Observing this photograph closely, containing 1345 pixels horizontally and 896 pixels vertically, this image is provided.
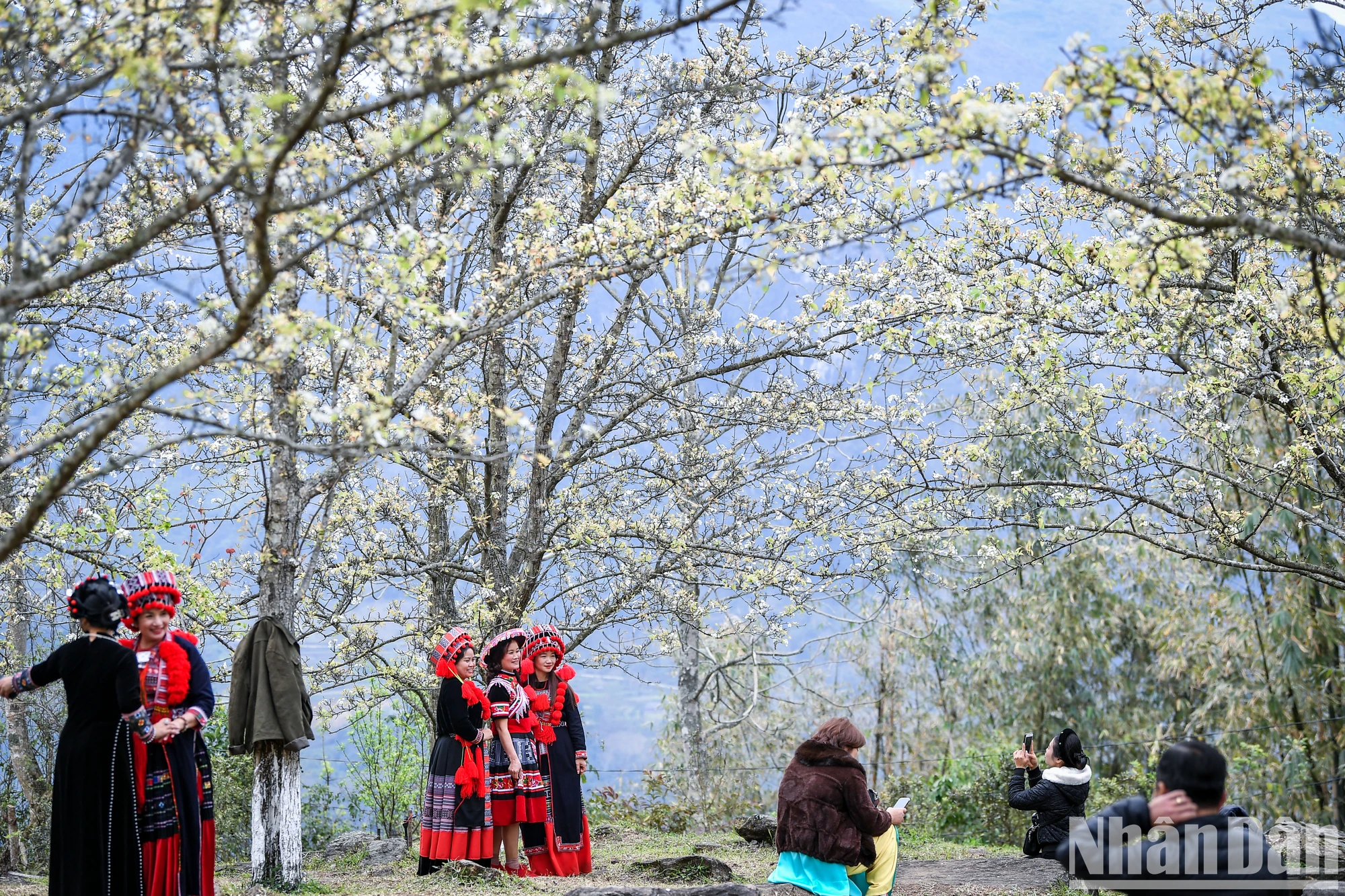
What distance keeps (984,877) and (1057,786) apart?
102cm

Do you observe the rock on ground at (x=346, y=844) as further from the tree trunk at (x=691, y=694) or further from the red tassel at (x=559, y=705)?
the tree trunk at (x=691, y=694)

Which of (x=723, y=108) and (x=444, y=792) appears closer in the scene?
(x=444, y=792)

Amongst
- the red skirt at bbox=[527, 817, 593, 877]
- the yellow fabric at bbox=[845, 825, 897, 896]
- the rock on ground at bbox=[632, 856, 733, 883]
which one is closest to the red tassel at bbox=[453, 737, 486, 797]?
the red skirt at bbox=[527, 817, 593, 877]

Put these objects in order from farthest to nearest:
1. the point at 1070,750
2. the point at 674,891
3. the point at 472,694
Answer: the point at 472,694 → the point at 1070,750 → the point at 674,891

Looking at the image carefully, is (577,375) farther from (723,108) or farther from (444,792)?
(444,792)

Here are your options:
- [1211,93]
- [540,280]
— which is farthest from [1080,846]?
[540,280]

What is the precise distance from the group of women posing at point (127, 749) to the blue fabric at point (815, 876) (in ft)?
9.08

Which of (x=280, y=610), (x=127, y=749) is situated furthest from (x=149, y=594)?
(x=280, y=610)

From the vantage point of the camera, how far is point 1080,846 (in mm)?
3488

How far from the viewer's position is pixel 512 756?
7199 millimetres

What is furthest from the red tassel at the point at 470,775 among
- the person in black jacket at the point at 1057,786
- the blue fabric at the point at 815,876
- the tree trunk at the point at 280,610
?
the person in black jacket at the point at 1057,786

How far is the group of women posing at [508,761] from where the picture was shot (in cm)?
712

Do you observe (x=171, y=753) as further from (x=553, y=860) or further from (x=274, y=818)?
(x=553, y=860)

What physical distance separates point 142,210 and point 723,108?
4.83 meters
